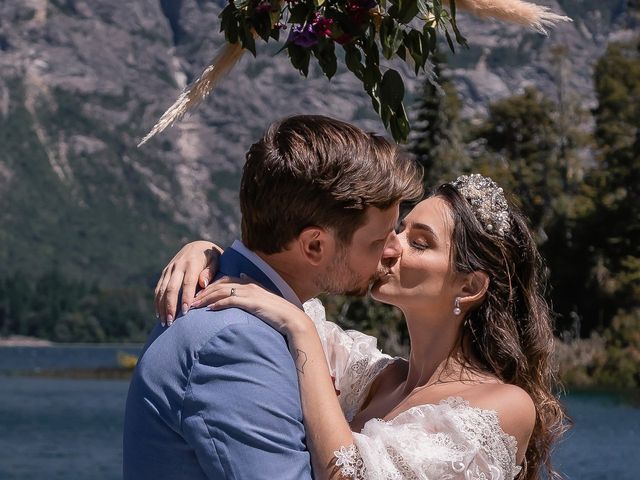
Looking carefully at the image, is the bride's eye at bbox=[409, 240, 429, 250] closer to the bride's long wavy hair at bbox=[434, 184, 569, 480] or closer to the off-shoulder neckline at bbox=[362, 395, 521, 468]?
the bride's long wavy hair at bbox=[434, 184, 569, 480]

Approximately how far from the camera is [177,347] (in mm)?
3012

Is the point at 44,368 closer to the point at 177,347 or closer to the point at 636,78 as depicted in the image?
the point at 636,78

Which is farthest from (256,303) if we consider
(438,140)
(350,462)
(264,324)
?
(438,140)

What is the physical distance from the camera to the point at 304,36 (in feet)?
11.0

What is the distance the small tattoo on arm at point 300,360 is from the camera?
3197 millimetres

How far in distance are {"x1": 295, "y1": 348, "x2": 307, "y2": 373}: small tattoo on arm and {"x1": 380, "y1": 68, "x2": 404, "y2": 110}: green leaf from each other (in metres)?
0.65

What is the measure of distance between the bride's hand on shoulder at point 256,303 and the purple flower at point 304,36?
579 mm

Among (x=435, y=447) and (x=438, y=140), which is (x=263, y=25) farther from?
(x=438, y=140)

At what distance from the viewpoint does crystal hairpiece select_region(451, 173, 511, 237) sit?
4160 millimetres

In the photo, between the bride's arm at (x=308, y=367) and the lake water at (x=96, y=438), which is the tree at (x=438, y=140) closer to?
the lake water at (x=96, y=438)

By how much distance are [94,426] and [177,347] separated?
39062mm

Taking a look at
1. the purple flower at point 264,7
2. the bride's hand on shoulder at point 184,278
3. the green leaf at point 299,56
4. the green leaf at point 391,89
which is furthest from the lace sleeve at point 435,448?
the purple flower at point 264,7

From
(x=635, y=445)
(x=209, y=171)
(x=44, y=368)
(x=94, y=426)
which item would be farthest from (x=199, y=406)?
(x=209, y=171)

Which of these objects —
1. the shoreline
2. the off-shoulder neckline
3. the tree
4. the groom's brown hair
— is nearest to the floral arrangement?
the groom's brown hair
